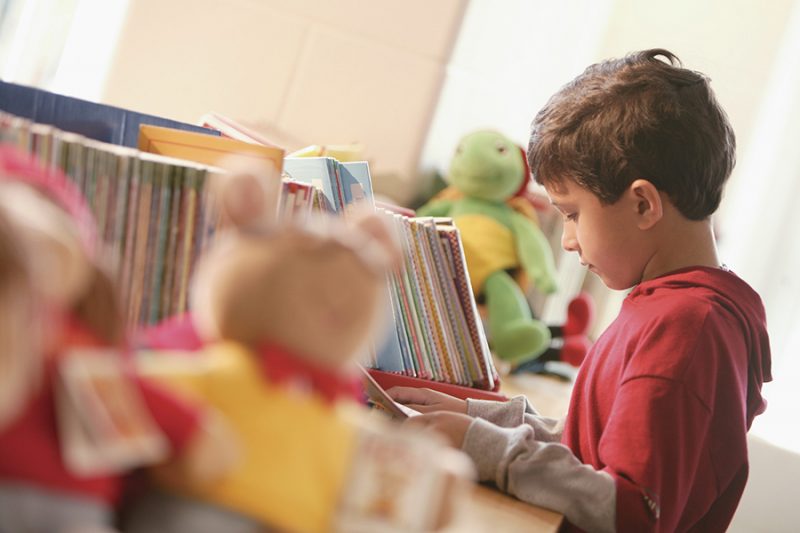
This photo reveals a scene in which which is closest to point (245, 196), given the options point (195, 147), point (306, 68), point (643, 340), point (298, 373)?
point (298, 373)

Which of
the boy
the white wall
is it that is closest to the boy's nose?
the boy

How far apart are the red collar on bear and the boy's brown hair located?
0.92m

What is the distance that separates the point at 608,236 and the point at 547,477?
470mm

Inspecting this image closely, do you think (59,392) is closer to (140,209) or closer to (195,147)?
(140,209)

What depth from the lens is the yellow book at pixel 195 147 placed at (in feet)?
3.29

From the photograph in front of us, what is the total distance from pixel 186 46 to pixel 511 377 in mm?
1184

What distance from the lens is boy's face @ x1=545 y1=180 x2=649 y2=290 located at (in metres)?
1.39

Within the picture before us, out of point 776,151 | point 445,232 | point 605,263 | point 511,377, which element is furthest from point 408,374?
point 776,151

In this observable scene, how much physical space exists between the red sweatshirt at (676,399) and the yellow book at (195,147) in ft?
1.60

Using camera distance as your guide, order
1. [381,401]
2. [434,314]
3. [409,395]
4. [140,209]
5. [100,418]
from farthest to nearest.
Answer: [434,314], [409,395], [381,401], [140,209], [100,418]

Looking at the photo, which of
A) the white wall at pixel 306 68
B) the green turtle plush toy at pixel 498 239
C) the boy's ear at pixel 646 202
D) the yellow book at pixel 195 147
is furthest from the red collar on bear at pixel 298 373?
the white wall at pixel 306 68

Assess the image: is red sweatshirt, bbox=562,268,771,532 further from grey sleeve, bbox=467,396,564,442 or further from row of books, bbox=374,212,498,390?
row of books, bbox=374,212,498,390

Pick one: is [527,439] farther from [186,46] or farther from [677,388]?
[186,46]

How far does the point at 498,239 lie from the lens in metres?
2.56
